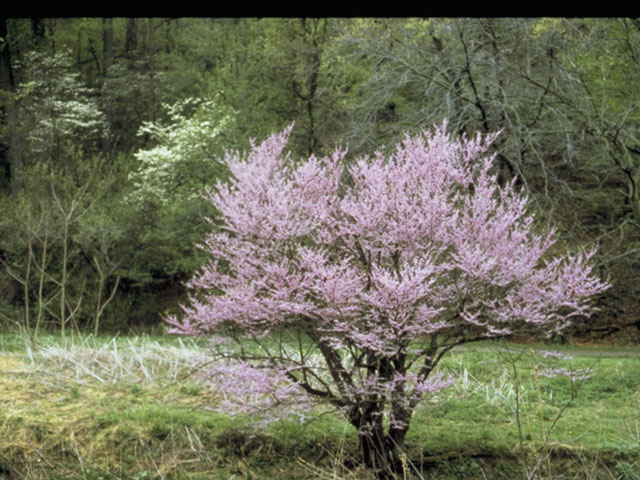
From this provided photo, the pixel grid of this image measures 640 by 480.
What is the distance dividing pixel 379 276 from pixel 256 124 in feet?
46.0

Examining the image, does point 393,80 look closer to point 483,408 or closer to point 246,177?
point 483,408

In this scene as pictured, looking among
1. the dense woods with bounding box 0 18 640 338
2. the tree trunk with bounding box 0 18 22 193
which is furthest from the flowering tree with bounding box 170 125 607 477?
the tree trunk with bounding box 0 18 22 193

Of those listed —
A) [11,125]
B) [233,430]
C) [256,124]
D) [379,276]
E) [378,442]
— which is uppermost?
[379,276]

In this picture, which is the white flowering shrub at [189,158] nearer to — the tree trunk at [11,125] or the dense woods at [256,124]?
the dense woods at [256,124]

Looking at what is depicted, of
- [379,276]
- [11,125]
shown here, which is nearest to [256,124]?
[11,125]

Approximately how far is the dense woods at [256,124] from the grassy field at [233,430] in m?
2.29

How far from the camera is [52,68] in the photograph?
23.1m

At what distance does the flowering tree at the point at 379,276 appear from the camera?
4.98 metres

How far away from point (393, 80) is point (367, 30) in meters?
1.21

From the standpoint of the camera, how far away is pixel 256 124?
1838 centimetres

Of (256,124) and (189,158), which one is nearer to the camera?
(189,158)

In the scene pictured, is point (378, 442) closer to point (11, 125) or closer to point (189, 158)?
point (189, 158)

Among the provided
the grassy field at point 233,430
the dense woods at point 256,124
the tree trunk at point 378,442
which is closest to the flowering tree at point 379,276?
the tree trunk at point 378,442
